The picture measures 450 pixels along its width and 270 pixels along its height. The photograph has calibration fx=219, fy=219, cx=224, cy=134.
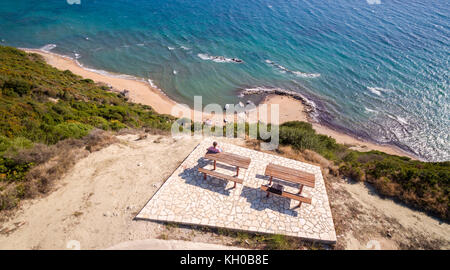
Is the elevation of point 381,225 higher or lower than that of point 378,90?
lower

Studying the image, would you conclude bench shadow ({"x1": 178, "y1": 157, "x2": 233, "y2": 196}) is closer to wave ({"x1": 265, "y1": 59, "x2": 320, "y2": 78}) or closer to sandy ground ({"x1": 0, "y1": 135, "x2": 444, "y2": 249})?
sandy ground ({"x1": 0, "y1": 135, "x2": 444, "y2": 249})

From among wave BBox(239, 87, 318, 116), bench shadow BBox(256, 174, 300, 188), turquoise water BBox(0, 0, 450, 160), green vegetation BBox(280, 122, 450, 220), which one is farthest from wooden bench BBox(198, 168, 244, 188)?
wave BBox(239, 87, 318, 116)

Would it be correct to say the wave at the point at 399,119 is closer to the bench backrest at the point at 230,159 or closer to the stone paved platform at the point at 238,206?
the stone paved platform at the point at 238,206

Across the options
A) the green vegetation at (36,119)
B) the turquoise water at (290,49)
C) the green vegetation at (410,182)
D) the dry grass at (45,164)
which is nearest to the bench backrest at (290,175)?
the green vegetation at (410,182)

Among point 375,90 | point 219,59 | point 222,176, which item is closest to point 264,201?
point 222,176

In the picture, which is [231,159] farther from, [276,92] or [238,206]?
[276,92]

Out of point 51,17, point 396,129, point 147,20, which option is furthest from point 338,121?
point 51,17

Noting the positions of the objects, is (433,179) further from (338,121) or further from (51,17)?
(51,17)
